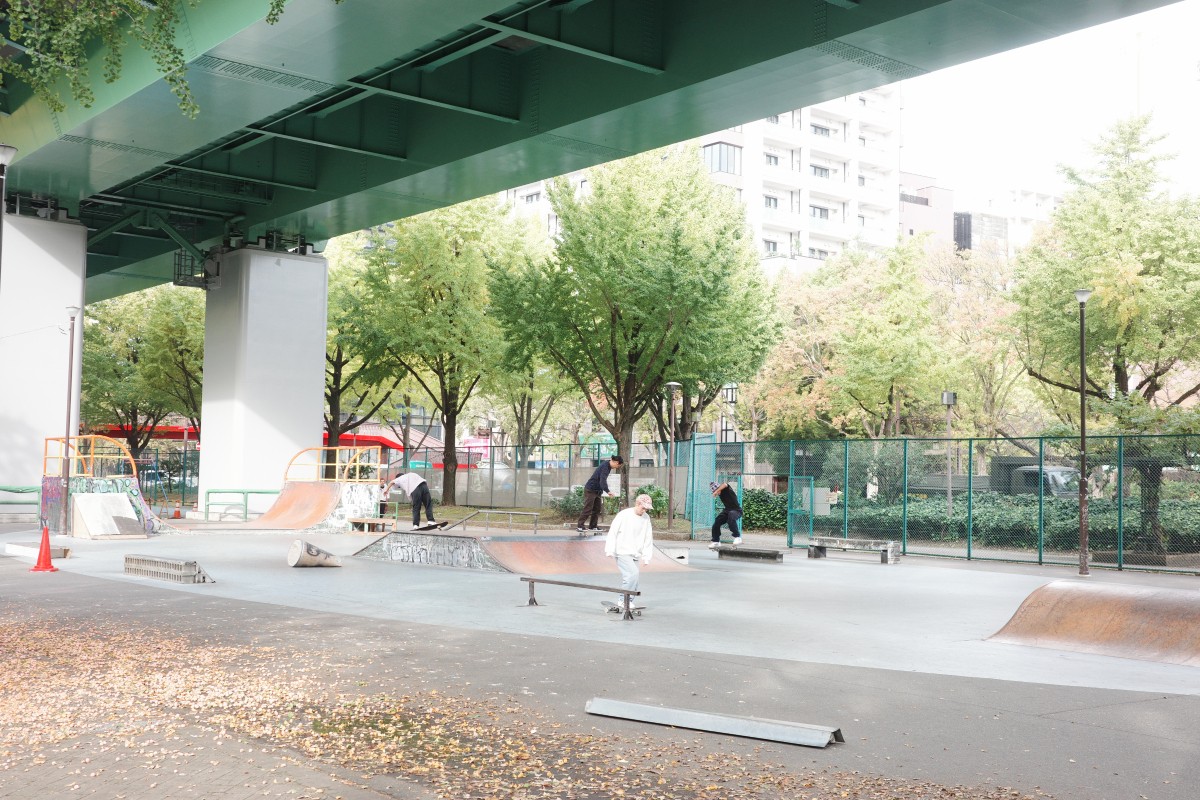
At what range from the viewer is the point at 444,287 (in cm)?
3775

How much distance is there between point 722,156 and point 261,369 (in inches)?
2254

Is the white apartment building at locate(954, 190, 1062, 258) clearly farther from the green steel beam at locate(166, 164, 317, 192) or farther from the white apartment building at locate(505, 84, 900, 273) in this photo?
the green steel beam at locate(166, 164, 317, 192)

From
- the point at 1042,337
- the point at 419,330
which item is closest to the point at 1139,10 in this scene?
the point at 1042,337

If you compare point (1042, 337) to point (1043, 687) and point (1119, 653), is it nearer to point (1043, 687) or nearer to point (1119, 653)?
point (1119, 653)

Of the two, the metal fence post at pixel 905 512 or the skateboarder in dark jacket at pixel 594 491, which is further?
the metal fence post at pixel 905 512

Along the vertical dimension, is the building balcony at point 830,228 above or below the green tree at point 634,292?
above

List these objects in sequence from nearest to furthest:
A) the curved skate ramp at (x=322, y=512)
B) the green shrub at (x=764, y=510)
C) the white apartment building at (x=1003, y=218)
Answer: the curved skate ramp at (x=322, y=512)
the green shrub at (x=764, y=510)
the white apartment building at (x=1003, y=218)

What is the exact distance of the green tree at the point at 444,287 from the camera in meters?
36.8

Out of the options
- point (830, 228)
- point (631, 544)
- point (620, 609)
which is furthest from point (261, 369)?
point (830, 228)

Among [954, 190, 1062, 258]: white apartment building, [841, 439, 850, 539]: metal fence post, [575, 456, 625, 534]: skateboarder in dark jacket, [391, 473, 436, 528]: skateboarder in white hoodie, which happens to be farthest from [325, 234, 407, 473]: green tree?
[954, 190, 1062, 258]: white apartment building

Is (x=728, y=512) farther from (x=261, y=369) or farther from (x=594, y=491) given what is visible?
(x=261, y=369)

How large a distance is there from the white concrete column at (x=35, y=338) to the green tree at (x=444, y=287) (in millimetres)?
10726

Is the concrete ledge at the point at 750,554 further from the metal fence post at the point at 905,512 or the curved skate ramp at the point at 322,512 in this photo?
the curved skate ramp at the point at 322,512

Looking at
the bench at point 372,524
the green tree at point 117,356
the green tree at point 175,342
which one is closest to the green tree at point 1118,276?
the bench at point 372,524
